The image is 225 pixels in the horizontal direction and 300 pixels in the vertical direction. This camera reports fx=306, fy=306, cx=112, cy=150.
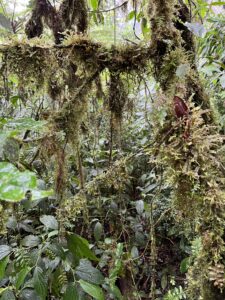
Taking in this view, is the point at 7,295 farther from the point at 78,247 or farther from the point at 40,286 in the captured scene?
the point at 78,247

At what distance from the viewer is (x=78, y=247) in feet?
3.24

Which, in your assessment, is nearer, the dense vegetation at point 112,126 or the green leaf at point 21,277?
the dense vegetation at point 112,126

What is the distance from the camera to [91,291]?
88 cm

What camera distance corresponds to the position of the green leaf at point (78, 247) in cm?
98

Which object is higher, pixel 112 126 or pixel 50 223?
pixel 112 126

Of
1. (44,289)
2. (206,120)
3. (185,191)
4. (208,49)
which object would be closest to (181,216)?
(185,191)

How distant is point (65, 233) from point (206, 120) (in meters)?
0.58

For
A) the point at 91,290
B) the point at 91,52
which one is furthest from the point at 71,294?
the point at 91,52

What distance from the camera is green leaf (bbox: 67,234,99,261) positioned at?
0.98 metres

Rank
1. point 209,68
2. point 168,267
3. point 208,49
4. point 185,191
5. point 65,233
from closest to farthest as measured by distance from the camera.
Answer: point 185,191 < point 65,233 < point 209,68 < point 208,49 < point 168,267

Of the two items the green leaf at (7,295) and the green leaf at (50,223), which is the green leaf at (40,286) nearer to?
the green leaf at (7,295)

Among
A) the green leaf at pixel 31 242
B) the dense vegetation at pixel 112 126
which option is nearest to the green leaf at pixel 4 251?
the dense vegetation at pixel 112 126

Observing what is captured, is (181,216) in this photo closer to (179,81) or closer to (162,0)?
(179,81)

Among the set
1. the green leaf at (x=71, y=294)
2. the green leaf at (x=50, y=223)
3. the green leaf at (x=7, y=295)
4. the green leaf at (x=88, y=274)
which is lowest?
the green leaf at (x=7, y=295)
